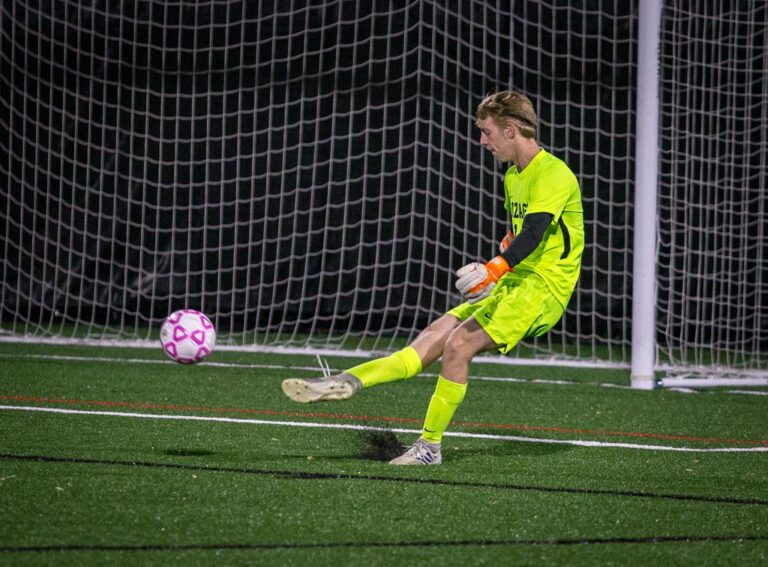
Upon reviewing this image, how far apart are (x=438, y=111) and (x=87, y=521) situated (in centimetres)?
860

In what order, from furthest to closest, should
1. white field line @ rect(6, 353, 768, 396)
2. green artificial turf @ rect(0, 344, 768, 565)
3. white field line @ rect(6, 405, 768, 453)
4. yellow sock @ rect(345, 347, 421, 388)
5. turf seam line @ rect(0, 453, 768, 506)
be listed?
white field line @ rect(6, 353, 768, 396) < white field line @ rect(6, 405, 768, 453) < yellow sock @ rect(345, 347, 421, 388) < turf seam line @ rect(0, 453, 768, 506) < green artificial turf @ rect(0, 344, 768, 565)

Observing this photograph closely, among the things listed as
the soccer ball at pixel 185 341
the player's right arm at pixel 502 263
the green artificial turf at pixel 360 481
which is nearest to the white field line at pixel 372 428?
the green artificial turf at pixel 360 481

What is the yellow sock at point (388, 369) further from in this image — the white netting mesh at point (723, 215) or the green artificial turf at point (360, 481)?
the white netting mesh at point (723, 215)

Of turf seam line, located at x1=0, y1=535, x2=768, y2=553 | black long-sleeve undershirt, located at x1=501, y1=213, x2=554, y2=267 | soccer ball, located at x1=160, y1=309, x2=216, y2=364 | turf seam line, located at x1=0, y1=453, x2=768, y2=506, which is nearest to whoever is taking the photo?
turf seam line, located at x1=0, y1=535, x2=768, y2=553

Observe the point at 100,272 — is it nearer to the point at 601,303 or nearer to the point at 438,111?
the point at 438,111

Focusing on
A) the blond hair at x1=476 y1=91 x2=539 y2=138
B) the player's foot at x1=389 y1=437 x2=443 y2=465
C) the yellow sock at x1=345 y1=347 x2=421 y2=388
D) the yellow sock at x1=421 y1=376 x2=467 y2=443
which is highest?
the blond hair at x1=476 y1=91 x2=539 y2=138

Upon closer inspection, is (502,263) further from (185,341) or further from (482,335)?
(185,341)

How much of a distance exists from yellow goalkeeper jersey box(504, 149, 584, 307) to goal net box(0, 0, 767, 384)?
590cm

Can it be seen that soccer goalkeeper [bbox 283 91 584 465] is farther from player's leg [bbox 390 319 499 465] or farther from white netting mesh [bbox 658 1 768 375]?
white netting mesh [bbox 658 1 768 375]

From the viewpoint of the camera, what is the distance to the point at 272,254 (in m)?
12.4

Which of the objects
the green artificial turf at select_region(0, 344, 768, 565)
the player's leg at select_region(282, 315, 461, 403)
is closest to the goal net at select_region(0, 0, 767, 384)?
the green artificial turf at select_region(0, 344, 768, 565)

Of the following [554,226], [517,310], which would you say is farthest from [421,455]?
[554,226]

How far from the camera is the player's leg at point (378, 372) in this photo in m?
4.82

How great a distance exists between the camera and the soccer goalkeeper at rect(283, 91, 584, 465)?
504cm
